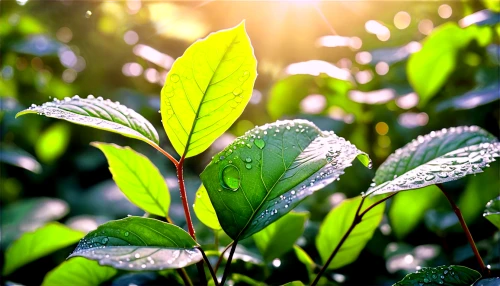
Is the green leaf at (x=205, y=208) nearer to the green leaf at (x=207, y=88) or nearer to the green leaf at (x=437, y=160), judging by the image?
the green leaf at (x=207, y=88)

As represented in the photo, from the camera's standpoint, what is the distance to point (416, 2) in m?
1.59

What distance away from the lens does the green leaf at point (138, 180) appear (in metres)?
0.67

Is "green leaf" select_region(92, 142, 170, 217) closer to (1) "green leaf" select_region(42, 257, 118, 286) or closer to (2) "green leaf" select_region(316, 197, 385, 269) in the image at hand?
(1) "green leaf" select_region(42, 257, 118, 286)

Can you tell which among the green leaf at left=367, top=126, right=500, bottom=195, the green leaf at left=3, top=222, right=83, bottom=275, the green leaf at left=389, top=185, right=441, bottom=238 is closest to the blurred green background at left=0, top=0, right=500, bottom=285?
the green leaf at left=389, top=185, right=441, bottom=238

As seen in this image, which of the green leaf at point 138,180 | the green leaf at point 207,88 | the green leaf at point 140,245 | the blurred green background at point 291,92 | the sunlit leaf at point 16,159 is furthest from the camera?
the sunlit leaf at point 16,159

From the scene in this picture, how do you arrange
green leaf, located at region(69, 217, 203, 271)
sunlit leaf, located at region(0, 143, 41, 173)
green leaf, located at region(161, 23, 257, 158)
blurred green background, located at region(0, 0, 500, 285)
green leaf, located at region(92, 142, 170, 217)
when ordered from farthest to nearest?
sunlit leaf, located at region(0, 143, 41, 173) → blurred green background, located at region(0, 0, 500, 285) → green leaf, located at region(92, 142, 170, 217) → green leaf, located at region(161, 23, 257, 158) → green leaf, located at region(69, 217, 203, 271)

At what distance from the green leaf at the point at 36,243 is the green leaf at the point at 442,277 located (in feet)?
2.19

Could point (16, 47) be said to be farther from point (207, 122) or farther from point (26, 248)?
point (207, 122)

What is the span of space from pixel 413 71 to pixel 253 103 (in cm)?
50

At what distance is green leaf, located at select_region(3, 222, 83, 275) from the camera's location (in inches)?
37.0

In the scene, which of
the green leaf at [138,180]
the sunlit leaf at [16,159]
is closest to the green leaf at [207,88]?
the green leaf at [138,180]

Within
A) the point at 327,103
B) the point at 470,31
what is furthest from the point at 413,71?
the point at 327,103

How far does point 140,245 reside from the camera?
463 millimetres

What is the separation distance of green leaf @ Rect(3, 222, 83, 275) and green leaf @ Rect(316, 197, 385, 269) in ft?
1.64
